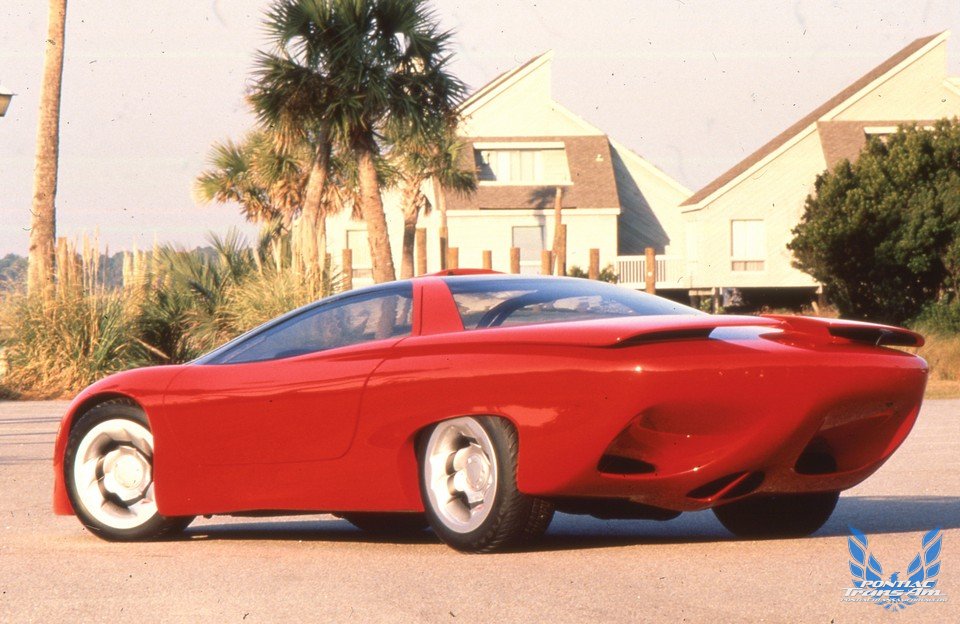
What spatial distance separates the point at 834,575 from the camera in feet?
20.7

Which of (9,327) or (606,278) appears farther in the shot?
(606,278)

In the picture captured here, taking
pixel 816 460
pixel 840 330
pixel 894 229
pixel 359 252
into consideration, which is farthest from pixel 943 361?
pixel 359 252

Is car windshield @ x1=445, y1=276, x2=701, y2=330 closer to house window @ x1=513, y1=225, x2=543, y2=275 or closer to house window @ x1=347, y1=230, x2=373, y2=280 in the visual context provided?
house window @ x1=513, y1=225, x2=543, y2=275

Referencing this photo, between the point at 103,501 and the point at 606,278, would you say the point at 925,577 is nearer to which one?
the point at 103,501

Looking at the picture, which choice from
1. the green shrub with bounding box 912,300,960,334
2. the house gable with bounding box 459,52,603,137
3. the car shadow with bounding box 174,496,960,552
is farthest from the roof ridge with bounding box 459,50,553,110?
the car shadow with bounding box 174,496,960,552

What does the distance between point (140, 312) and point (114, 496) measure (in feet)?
57.5

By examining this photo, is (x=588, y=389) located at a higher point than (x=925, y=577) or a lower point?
higher

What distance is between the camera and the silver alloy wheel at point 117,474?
→ 8.04 meters

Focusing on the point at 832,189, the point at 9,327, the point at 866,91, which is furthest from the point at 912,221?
the point at 9,327

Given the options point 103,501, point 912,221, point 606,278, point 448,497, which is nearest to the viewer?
point 448,497

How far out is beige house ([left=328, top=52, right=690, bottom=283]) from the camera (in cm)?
5416

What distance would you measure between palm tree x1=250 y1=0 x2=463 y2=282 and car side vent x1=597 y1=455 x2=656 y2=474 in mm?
24044

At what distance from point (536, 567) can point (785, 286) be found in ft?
156

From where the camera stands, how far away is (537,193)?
54.9 m
